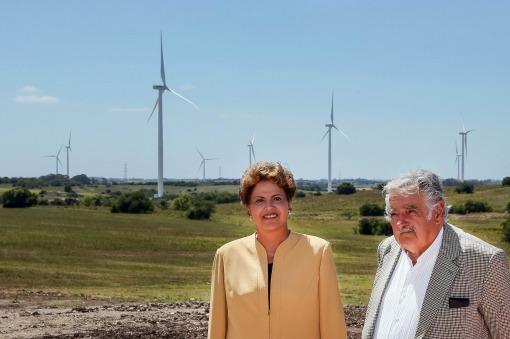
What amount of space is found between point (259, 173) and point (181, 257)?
31755mm

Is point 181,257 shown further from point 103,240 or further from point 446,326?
point 446,326

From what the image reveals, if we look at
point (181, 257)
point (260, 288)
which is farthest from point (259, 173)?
point (181, 257)

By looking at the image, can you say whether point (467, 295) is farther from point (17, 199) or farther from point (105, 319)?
point (17, 199)

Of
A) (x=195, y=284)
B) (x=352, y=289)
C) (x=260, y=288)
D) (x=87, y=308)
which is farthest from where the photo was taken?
(x=195, y=284)

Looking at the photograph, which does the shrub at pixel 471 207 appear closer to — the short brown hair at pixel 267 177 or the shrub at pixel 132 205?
the shrub at pixel 132 205

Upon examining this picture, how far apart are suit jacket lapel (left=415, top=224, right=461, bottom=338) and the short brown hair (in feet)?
3.84

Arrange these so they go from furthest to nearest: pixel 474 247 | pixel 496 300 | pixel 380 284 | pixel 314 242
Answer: pixel 314 242
pixel 380 284
pixel 474 247
pixel 496 300

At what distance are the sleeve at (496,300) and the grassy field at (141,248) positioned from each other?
14.3 m

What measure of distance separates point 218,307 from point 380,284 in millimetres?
1109

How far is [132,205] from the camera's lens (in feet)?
237

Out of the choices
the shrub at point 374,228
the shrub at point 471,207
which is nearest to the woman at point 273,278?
the shrub at point 374,228

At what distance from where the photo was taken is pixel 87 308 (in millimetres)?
16328

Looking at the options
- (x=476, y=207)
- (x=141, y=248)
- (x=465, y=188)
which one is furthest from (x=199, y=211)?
(x=465, y=188)

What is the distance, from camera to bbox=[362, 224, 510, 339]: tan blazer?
13.3 feet
